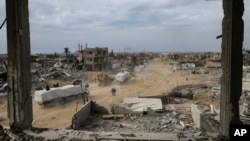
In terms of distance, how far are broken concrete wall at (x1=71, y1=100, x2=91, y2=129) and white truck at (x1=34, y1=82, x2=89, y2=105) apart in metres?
4.42

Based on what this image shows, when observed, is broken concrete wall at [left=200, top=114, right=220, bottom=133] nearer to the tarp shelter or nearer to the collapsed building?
the collapsed building

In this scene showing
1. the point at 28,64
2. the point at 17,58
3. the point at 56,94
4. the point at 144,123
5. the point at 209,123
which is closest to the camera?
the point at 17,58

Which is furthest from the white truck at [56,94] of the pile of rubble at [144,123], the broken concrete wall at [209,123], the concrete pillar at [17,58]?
the concrete pillar at [17,58]

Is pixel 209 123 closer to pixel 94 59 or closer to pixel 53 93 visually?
pixel 53 93

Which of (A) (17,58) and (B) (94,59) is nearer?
(A) (17,58)

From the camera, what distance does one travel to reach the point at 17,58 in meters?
4.77

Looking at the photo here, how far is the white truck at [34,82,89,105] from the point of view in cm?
1583

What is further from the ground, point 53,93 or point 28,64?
point 28,64

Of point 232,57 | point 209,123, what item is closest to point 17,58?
point 232,57

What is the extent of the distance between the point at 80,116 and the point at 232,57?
300 inches

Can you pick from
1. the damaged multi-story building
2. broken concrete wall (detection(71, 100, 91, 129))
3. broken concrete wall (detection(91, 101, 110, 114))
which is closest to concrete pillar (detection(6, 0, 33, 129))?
broken concrete wall (detection(71, 100, 91, 129))

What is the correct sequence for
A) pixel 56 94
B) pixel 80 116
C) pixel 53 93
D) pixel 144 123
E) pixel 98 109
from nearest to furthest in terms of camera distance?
1. pixel 80 116
2. pixel 144 123
3. pixel 98 109
4. pixel 53 93
5. pixel 56 94

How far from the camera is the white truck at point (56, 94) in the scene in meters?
15.8

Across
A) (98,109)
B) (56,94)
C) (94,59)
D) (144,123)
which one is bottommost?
(144,123)
